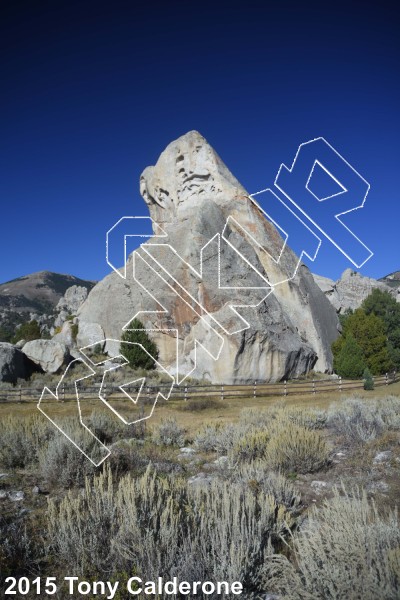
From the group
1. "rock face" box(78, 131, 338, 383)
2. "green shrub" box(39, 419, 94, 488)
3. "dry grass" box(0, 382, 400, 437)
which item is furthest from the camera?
"rock face" box(78, 131, 338, 383)

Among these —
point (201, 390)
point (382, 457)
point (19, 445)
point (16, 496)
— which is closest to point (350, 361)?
point (201, 390)

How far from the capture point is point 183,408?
17062 millimetres

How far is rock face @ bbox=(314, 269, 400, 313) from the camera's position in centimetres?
6304

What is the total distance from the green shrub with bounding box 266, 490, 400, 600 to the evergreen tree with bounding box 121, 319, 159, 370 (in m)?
22.5

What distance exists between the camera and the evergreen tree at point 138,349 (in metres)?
25.9

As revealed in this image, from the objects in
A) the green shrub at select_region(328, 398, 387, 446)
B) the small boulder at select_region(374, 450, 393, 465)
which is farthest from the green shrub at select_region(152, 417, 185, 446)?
the small boulder at select_region(374, 450, 393, 465)

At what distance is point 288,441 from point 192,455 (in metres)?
2.35

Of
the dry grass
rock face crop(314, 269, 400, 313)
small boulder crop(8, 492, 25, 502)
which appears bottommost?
the dry grass

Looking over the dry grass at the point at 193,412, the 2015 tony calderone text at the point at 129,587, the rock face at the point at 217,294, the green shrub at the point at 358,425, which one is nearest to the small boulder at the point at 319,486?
the green shrub at the point at 358,425

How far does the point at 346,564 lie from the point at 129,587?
5.52 ft

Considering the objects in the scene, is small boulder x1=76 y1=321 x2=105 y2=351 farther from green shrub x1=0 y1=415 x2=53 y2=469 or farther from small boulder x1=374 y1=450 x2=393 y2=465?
small boulder x1=374 y1=450 x2=393 y2=465

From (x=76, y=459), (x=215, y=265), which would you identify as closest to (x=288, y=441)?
(x=76, y=459)

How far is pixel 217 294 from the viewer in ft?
84.8

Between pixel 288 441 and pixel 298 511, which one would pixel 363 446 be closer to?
pixel 288 441
